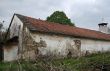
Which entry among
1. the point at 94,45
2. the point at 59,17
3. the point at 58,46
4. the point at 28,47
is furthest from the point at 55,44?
the point at 59,17

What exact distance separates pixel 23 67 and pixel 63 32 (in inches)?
553

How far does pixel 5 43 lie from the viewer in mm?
21969

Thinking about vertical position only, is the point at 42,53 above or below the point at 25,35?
below

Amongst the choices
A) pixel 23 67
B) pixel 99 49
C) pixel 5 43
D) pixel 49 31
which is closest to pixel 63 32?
pixel 49 31

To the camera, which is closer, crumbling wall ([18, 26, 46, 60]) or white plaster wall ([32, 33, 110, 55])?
crumbling wall ([18, 26, 46, 60])

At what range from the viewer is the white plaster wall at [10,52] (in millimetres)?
20372

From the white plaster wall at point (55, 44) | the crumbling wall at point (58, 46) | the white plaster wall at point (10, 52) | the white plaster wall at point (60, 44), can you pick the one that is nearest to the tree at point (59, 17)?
the white plaster wall at point (60, 44)

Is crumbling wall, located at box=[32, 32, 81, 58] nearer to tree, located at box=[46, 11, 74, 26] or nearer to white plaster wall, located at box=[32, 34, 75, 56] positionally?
white plaster wall, located at box=[32, 34, 75, 56]

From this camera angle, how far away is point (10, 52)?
21141 millimetres

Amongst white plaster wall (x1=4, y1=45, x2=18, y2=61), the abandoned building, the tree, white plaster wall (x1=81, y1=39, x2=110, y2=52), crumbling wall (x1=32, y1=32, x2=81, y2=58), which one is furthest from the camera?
the tree

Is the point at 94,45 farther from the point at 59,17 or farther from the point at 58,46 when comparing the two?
the point at 59,17

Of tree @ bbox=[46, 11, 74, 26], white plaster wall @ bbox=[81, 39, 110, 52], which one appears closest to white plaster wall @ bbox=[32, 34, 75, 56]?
white plaster wall @ bbox=[81, 39, 110, 52]

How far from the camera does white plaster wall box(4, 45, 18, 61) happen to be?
20.4m

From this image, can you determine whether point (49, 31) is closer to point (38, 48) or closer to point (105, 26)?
point (38, 48)
